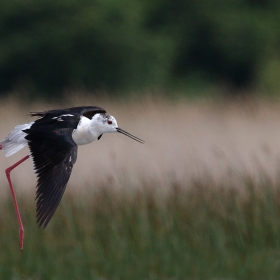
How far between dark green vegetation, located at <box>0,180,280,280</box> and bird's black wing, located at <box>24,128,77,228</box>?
77cm

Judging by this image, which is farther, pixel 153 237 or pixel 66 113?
pixel 153 237

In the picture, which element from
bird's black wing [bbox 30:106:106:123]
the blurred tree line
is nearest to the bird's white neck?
bird's black wing [bbox 30:106:106:123]

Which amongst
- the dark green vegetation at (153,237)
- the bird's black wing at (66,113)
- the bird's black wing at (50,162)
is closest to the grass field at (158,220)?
the dark green vegetation at (153,237)

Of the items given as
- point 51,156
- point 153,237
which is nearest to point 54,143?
point 51,156

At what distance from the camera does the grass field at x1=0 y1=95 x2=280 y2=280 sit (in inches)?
229

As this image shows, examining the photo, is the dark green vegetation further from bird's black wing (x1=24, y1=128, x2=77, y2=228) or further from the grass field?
bird's black wing (x1=24, y1=128, x2=77, y2=228)

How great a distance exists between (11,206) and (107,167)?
121 centimetres

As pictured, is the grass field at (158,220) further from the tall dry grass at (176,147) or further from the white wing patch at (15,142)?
the white wing patch at (15,142)

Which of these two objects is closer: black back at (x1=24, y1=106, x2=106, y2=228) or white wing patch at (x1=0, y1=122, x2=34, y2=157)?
black back at (x1=24, y1=106, x2=106, y2=228)

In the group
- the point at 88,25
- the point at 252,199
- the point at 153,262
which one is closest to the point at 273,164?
the point at 252,199

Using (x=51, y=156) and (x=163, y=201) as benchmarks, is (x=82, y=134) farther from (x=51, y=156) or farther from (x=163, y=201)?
(x=163, y=201)

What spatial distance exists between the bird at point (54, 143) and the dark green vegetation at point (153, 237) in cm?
39

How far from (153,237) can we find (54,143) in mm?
1214

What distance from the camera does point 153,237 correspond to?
609 centimetres
